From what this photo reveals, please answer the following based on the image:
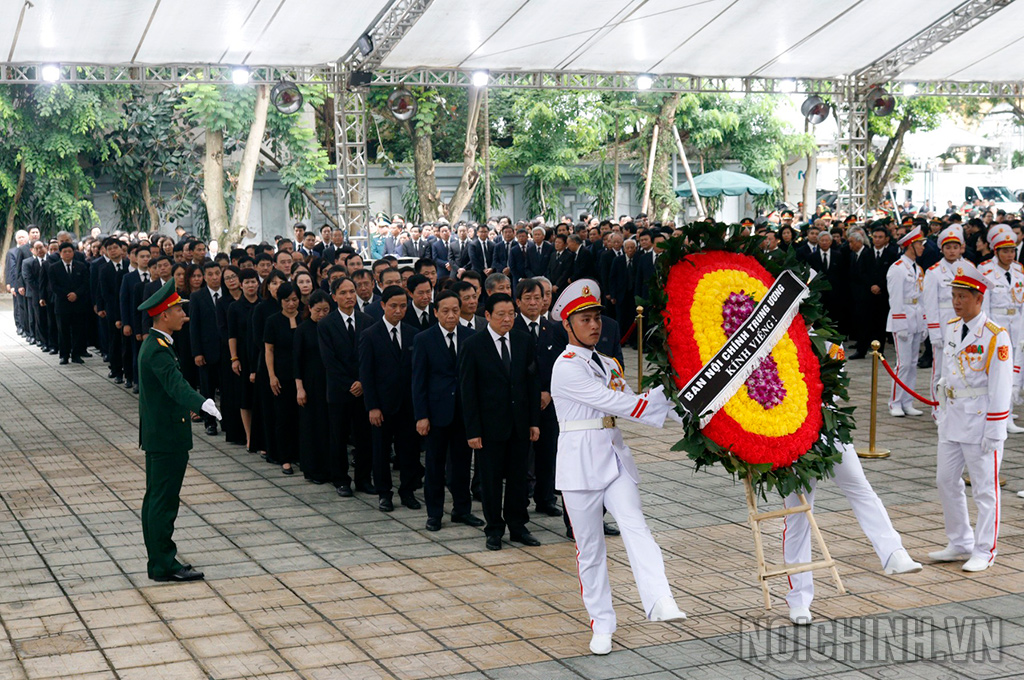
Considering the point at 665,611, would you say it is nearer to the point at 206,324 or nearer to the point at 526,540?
the point at 526,540

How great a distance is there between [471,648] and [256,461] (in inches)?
213

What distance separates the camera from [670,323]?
231 inches

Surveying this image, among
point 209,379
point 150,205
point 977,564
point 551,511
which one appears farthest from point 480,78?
point 150,205

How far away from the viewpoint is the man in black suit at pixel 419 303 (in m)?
9.51

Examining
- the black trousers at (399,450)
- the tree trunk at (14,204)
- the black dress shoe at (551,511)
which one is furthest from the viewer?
the tree trunk at (14,204)

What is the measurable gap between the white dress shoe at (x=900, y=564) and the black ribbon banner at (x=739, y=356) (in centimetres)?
133

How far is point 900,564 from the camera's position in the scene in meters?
6.18

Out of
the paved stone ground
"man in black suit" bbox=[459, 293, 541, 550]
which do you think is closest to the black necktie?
"man in black suit" bbox=[459, 293, 541, 550]

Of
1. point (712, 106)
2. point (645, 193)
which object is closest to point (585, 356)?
point (645, 193)

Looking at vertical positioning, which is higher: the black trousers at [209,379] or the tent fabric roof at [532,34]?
the tent fabric roof at [532,34]

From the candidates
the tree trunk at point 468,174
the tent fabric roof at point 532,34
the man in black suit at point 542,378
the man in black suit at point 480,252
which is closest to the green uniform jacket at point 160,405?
the man in black suit at point 542,378

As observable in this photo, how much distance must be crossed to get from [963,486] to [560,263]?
12292mm

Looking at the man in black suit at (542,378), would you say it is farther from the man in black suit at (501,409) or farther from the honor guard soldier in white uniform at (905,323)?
the honor guard soldier in white uniform at (905,323)

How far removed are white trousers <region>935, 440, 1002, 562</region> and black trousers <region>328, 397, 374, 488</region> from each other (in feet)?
14.3
